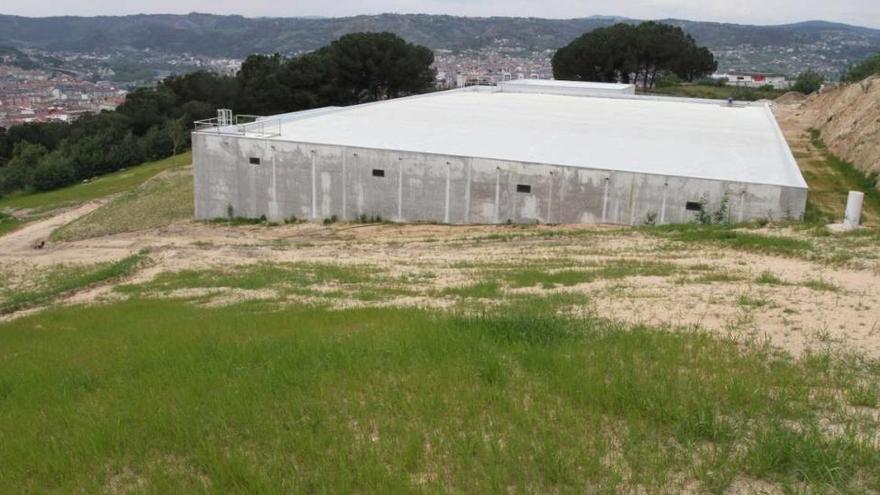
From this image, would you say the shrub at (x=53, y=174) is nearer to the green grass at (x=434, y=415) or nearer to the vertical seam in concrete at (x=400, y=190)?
the vertical seam in concrete at (x=400, y=190)

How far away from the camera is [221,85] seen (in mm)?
67812

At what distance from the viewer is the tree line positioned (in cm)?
5344

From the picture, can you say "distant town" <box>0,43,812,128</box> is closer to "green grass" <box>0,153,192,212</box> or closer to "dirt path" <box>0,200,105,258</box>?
"green grass" <box>0,153,192,212</box>

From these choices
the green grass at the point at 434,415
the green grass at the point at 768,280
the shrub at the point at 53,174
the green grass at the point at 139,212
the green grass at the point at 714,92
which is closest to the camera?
the green grass at the point at 434,415

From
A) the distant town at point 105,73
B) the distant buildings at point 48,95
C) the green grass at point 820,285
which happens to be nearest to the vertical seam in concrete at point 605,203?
the green grass at point 820,285

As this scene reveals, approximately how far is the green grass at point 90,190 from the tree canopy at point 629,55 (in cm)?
3645

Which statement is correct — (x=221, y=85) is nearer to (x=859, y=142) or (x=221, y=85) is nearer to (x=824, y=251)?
(x=859, y=142)

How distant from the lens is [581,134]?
29312mm

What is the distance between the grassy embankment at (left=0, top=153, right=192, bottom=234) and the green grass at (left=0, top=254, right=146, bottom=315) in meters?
18.9

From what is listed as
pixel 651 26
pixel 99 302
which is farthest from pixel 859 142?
pixel 651 26

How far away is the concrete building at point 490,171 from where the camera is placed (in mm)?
20781

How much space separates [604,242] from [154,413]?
13.5m

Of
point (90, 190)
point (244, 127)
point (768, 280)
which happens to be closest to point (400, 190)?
point (244, 127)

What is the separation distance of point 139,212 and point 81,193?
14.4 m
